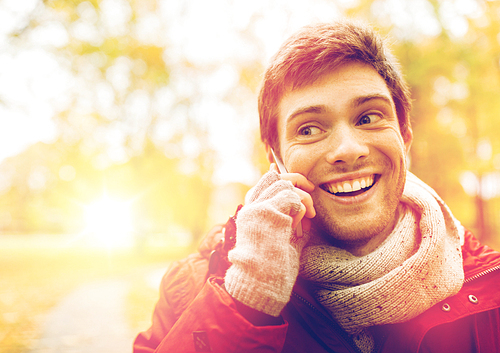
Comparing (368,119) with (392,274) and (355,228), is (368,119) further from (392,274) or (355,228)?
(392,274)

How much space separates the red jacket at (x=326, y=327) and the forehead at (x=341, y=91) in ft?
3.09

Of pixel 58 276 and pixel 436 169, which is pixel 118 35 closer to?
pixel 58 276

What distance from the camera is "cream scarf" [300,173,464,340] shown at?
59.2 inches

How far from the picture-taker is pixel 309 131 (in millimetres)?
1715

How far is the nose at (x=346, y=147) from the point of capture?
157 centimetres

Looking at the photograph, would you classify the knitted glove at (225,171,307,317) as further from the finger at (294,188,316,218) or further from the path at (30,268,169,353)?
the path at (30,268,169,353)

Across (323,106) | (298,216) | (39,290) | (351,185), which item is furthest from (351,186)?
(39,290)

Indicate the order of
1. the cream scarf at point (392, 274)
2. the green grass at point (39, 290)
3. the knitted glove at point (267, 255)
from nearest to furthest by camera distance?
the knitted glove at point (267, 255) → the cream scarf at point (392, 274) → the green grass at point (39, 290)

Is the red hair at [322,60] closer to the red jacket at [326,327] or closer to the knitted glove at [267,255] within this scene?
the knitted glove at [267,255]

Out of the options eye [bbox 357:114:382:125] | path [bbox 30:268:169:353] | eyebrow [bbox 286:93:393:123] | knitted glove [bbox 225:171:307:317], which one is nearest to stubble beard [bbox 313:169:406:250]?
knitted glove [bbox 225:171:307:317]

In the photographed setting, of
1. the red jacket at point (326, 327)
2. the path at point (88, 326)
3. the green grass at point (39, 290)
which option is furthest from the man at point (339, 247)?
the green grass at point (39, 290)

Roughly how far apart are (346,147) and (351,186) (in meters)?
0.20

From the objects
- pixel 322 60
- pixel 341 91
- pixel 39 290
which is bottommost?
pixel 341 91

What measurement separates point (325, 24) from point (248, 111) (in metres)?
16.1
